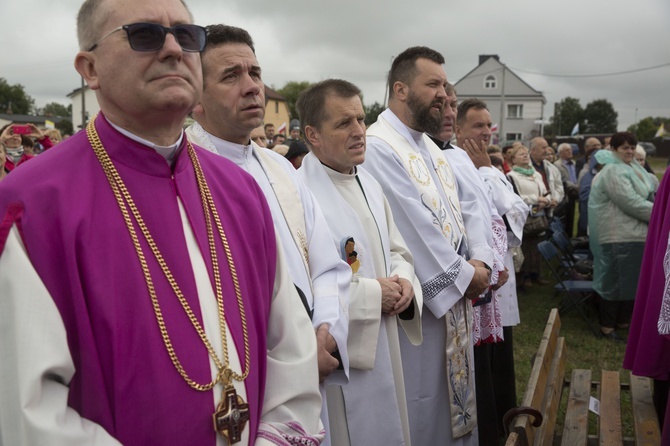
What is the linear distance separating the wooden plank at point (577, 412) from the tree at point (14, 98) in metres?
86.3

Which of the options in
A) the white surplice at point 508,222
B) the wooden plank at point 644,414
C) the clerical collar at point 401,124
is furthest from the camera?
the white surplice at point 508,222

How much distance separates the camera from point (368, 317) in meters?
2.98

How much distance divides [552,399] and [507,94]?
5994 centimetres

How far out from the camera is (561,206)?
11.6 metres

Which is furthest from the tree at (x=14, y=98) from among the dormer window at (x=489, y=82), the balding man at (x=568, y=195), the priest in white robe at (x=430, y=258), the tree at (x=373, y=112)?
the priest in white robe at (x=430, y=258)

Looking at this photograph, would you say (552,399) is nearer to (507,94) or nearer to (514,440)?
(514,440)

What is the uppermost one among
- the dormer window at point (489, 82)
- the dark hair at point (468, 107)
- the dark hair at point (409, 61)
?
the dormer window at point (489, 82)

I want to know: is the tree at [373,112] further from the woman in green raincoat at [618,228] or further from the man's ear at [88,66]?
the man's ear at [88,66]

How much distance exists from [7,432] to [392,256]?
2.29m

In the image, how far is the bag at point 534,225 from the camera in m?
9.45

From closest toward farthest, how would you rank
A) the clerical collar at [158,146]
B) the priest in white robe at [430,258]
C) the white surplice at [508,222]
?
the clerical collar at [158,146] < the priest in white robe at [430,258] < the white surplice at [508,222]

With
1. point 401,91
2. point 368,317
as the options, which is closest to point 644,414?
point 368,317

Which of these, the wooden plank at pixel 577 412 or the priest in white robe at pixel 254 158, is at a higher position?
the priest in white robe at pixel 254 158

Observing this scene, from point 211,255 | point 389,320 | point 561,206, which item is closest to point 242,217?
point 211,255
